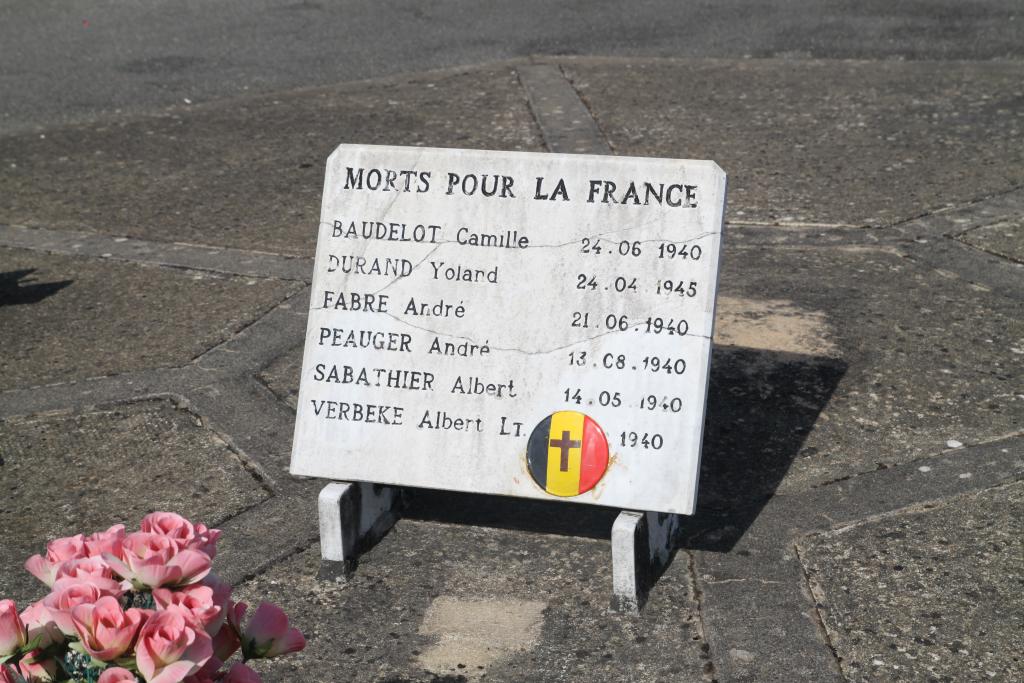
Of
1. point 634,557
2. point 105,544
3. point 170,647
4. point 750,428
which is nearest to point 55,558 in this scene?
point 105,544

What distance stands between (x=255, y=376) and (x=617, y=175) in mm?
1807

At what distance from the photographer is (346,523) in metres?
3.49

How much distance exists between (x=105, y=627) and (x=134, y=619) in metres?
0.04

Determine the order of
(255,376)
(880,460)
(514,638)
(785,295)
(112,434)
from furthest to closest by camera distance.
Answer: (785,295) → (255,376) → (112,434) → (880,460) → (514,638)

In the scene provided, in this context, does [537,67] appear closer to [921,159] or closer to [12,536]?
[921,159]

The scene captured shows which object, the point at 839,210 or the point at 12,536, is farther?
the point at 839,210

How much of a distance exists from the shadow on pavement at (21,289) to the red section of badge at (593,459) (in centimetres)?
298

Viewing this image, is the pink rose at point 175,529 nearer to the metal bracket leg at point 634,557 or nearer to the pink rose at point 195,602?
the pink rose at point 195,602

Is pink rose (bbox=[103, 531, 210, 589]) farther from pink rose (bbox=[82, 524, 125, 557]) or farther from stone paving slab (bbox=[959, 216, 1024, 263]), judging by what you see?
stone paving slab (bbox=[959, 216, 1024, 263])

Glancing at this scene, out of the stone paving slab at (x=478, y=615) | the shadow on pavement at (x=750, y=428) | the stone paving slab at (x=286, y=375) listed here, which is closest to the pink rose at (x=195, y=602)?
the stone paving slab at (x=478, y=615)

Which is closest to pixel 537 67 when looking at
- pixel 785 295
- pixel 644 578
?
pixel 785 295

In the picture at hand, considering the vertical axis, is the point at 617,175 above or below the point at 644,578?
above

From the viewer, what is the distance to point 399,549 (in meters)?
3.63

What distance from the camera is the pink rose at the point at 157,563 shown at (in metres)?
1.93
